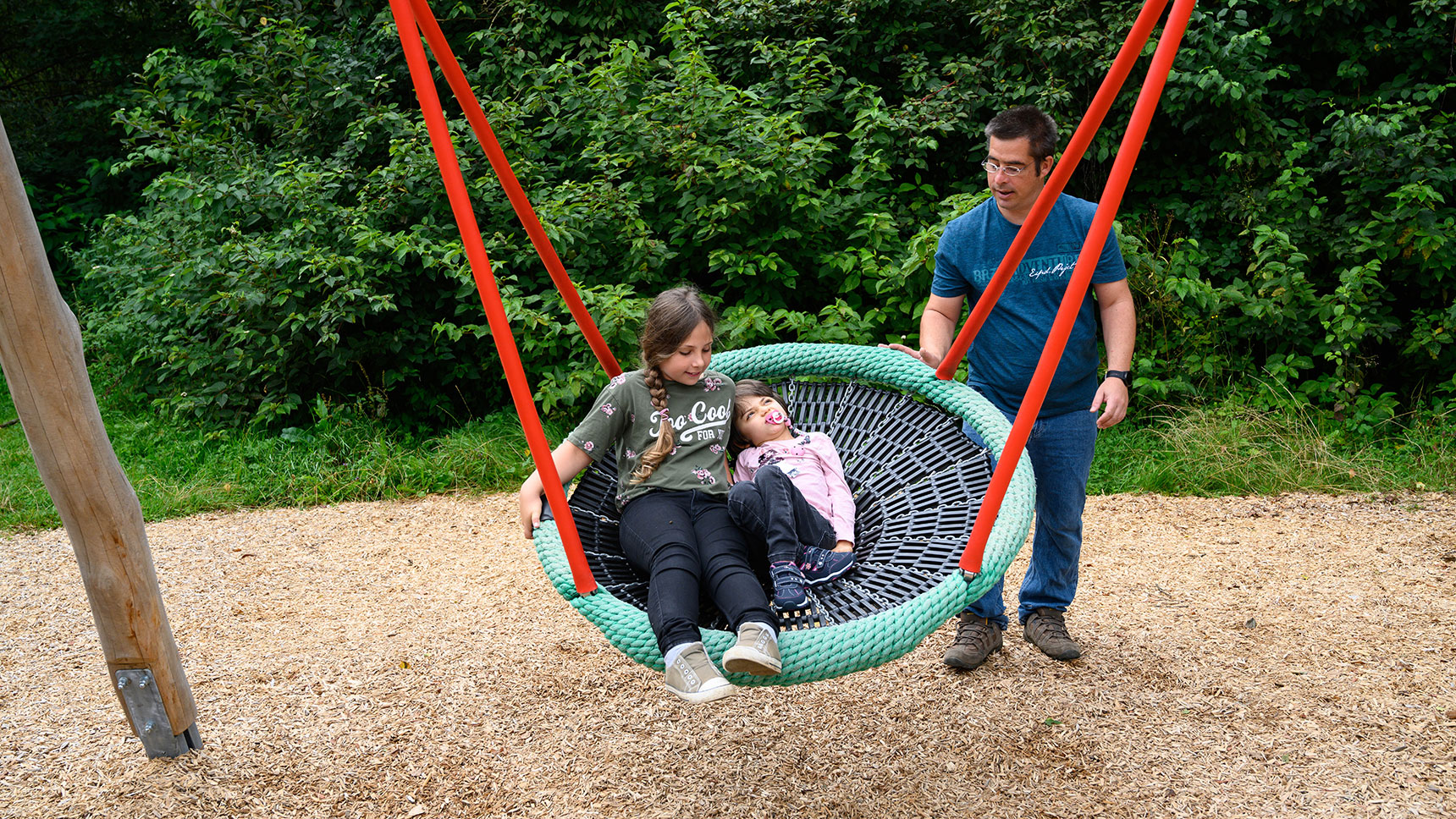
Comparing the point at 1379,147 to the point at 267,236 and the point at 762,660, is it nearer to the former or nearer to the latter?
the point at 762,660

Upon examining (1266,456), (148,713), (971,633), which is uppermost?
(148,713)

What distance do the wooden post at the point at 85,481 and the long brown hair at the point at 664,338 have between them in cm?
117

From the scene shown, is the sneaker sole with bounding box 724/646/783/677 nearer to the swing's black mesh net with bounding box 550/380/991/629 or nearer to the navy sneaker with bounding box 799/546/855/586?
the swing's black mesh net with bounding box 550/380/991/629

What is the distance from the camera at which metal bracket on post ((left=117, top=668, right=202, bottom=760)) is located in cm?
228

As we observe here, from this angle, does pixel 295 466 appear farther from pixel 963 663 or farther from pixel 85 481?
pixel 963 663

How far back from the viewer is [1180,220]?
A: 536 centimetres

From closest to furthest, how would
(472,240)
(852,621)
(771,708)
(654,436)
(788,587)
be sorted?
(472,240)
(852,621)
(788,587)
(654,436)
(771,708)

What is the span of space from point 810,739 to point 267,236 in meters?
4.17

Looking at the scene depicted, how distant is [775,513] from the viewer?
2.05m

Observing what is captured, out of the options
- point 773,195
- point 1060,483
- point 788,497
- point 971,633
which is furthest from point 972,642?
point 773,195

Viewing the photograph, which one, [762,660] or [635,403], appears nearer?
[762,660]

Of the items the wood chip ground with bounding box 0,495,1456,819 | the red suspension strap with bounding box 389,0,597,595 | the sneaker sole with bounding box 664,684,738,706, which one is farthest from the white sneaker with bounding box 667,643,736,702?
the wood chip ground with bounding box 0,495,1456,819

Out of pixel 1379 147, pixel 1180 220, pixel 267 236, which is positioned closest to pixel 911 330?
pixel 1180 220

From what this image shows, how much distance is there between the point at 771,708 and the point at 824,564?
0.65 m
